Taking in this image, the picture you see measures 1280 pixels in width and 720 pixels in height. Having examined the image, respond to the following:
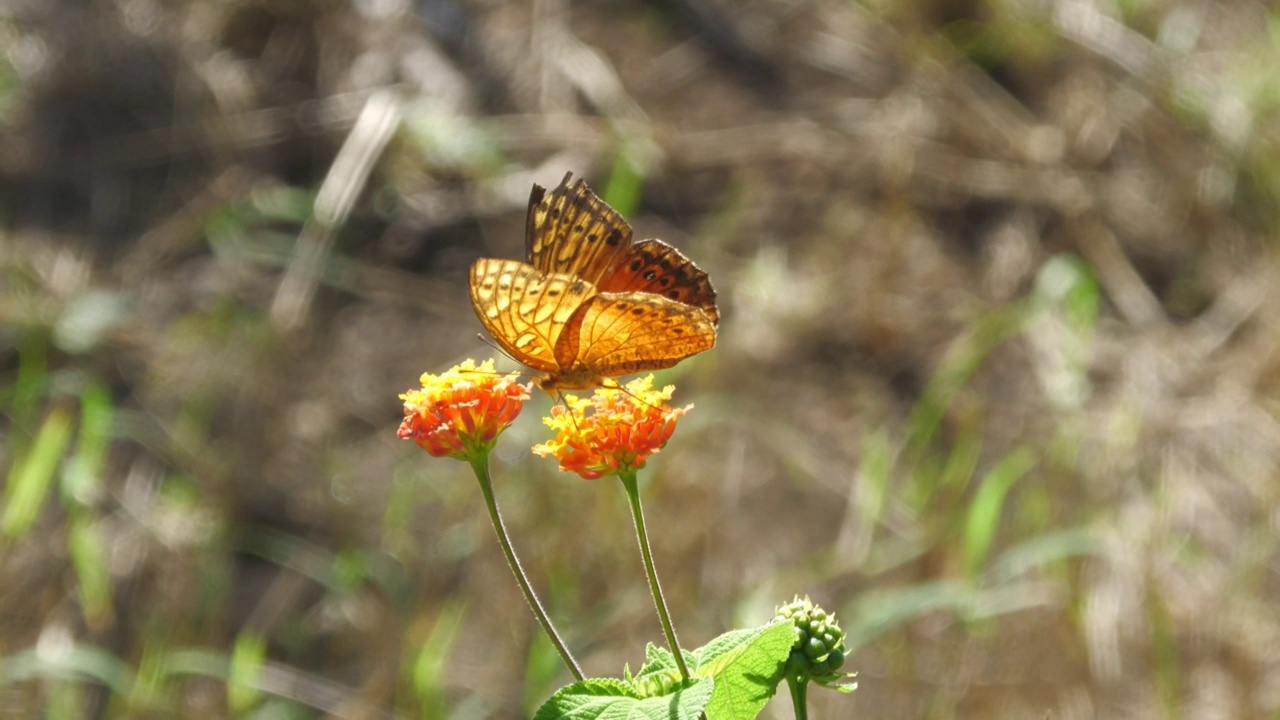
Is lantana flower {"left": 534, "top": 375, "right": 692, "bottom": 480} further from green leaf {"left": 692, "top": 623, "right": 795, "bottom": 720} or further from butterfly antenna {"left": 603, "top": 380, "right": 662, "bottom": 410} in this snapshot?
green leaf {"left": 692, "top": 623, "right": 795, "bottom": 720}

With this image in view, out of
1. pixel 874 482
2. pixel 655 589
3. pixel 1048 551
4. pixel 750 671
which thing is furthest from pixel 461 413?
pixel 874 482

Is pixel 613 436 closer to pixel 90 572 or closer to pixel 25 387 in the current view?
pixel 90 572

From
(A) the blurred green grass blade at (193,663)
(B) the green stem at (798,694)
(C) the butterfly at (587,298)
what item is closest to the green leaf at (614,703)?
(B) the green stem at (798,694)

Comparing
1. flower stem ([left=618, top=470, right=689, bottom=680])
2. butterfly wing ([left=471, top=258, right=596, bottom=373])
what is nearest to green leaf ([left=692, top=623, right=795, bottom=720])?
flower stem ([left=618, top=470, right=689, bottom=680])

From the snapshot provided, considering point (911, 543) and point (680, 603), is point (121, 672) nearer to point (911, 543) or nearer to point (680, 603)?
point (680, 603)

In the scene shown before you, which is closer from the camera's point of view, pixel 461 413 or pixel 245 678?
pixel 461 413

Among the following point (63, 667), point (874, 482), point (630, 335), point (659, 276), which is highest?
point (874, 482)
